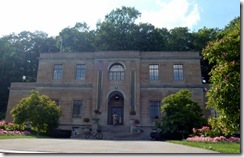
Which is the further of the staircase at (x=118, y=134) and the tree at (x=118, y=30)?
the tree at (x=118, y=30)

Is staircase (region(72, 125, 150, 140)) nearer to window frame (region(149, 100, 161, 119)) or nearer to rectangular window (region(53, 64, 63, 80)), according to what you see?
window frame (region(149, 100, 161, 119))

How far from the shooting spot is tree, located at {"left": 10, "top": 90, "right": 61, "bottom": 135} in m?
16.6

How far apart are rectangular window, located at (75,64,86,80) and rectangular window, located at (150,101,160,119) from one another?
7.16 m

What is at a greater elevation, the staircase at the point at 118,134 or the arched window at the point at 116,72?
the arched window at the point at 116,72

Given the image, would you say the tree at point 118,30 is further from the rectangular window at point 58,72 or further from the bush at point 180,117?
the bush at point 180,117

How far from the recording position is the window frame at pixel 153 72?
22953 mm

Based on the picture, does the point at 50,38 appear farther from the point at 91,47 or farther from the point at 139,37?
the point at 139,37

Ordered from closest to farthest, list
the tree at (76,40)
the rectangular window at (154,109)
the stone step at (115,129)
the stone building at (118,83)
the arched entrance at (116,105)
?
the stone step at (115,129) → the rectangular window at (154,109) → the stone building at (118,83) → the arched entrance at (116,105) → the tree at (76,40)

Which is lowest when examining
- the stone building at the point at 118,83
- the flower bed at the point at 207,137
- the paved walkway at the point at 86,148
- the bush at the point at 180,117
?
the paved walkway at the point at 86,148

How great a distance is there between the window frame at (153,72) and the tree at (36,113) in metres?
9.90

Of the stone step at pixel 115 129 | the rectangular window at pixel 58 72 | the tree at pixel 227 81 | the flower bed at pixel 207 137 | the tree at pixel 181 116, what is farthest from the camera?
the rectangular window at pixel 58 72

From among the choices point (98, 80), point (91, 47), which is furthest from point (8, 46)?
point (98, 80)

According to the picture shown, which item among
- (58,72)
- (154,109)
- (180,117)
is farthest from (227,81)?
(58,72)

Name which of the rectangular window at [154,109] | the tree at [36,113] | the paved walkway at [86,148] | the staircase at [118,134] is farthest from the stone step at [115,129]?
the paved walkway at [86,148]
